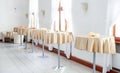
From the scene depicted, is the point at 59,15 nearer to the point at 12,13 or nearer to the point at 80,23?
the point at 80,23

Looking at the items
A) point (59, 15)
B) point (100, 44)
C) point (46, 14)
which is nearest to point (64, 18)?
point (59, 15)

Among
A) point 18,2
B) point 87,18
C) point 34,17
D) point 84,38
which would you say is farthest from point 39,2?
point 84,38

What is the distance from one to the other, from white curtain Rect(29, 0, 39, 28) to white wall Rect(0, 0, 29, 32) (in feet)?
2.59

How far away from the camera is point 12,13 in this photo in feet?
34.9

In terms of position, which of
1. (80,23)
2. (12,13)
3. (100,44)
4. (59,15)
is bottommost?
(100,44)

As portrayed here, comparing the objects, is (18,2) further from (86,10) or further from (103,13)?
(103,13)

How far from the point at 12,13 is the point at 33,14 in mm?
1489

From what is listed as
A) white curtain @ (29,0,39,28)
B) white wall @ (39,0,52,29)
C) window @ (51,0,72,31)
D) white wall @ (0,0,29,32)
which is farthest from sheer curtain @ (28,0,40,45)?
window @ (51,0,72,31)

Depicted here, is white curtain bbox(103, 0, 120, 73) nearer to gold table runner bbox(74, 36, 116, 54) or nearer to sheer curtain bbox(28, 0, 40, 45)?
gold table runner bbox(74, 36, 116, 54)

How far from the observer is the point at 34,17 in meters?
9.88

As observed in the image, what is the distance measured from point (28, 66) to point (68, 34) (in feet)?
4.56

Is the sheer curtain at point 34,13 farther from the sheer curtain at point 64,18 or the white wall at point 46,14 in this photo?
the sheer curtain at point 64,18

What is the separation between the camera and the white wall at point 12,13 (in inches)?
411

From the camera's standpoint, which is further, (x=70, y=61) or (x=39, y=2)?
(x=39, y=2)
